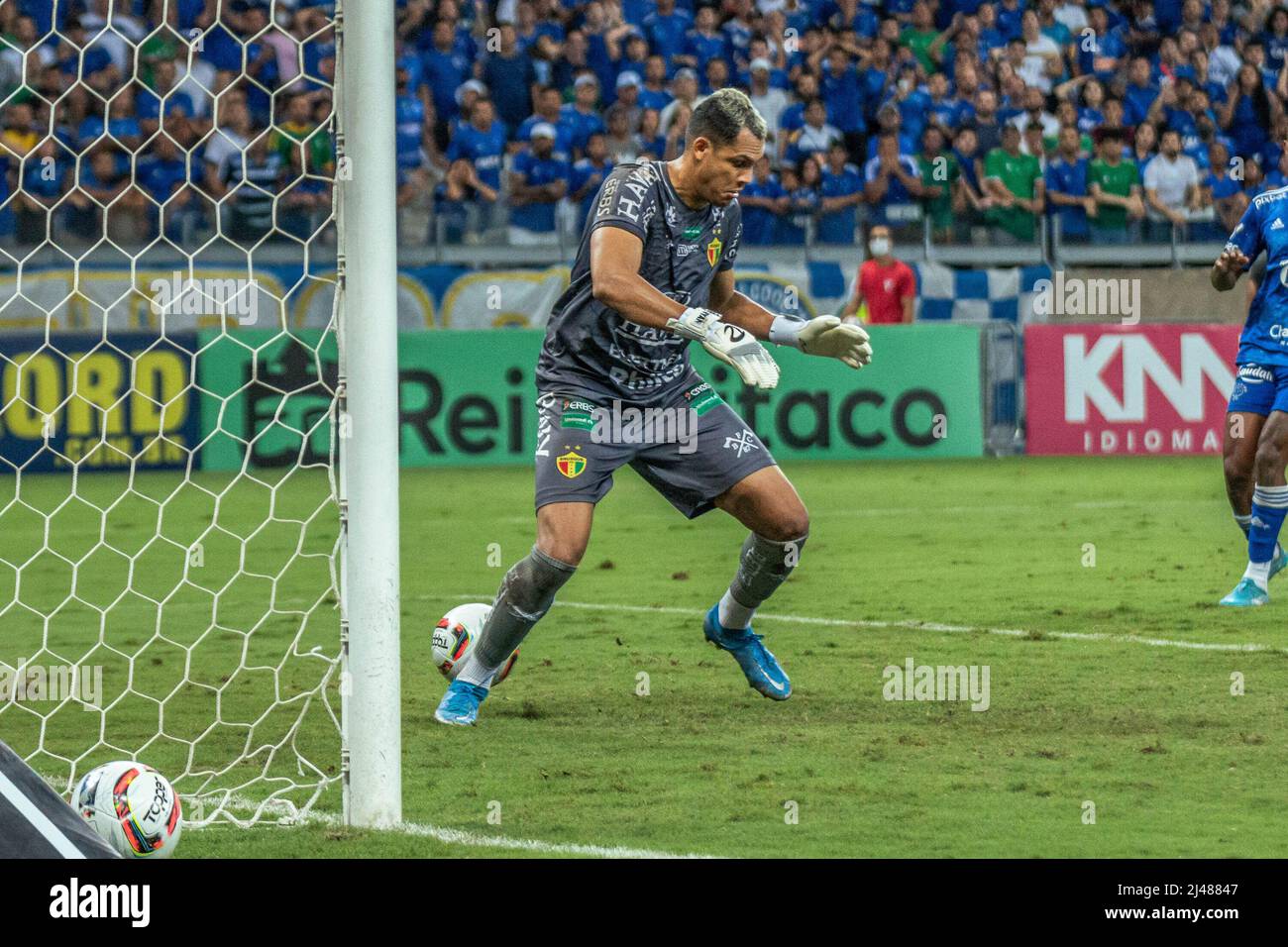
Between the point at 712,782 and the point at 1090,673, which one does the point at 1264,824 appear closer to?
the point at 712,782

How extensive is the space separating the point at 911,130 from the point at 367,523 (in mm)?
15085

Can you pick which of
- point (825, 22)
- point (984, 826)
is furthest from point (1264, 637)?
point (825, 22)

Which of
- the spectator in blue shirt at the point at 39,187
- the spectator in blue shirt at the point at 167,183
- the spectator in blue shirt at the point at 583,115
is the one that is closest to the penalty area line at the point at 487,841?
the spectator in blue shirt at the point at 39,187

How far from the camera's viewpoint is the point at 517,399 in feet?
52.5

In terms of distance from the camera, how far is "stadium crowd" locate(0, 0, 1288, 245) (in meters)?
16.0

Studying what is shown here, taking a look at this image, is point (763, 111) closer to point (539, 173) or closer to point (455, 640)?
point (539, 173)

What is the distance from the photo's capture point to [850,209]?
17844 millimetres

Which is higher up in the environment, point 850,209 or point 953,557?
point 850,209

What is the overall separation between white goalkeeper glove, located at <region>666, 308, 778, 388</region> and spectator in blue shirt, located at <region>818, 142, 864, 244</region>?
12188mm

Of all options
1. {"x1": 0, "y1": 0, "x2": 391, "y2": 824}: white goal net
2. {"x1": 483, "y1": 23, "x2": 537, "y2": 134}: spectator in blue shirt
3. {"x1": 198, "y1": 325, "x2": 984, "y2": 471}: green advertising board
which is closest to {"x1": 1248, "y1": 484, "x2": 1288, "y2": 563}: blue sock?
{"x1": 0, "y1": 0, "x2": 391, "y2": 824}: white goal net

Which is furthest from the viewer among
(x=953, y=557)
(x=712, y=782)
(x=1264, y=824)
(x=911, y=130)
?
(x=911, y=130)

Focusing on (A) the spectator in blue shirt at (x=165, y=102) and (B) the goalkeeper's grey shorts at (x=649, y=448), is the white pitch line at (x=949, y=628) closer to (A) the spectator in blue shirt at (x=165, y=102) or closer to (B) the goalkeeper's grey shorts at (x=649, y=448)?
(B) the goalkeeper's grey shorts at (x=649, y=448)

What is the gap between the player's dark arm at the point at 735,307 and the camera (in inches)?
260
